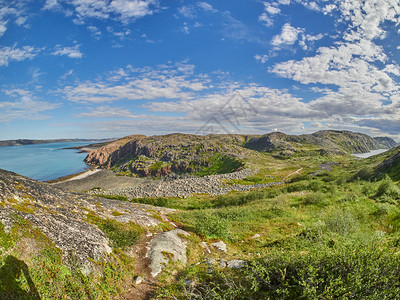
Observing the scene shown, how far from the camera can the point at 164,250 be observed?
10.2 m

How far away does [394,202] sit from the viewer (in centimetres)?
1891

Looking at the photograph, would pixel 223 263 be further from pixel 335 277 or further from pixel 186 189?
pixel 186 189

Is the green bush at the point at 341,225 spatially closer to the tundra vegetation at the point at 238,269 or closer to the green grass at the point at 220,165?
the tundra vegetation at the point at 238,269

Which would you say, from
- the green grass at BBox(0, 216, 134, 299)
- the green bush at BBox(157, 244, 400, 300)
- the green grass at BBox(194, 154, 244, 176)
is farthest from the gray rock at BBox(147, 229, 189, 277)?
the green grass at BBox(194, 154, 244, 176)

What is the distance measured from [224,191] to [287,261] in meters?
73.2

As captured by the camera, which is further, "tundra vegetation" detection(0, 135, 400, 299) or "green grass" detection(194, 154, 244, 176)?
"green grass" detection(194, 154, 244, 176)

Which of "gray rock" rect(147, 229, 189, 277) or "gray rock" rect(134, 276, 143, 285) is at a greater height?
"gray rock" rect(134, 276, 143, 285)

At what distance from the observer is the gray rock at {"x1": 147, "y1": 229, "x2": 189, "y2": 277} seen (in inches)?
352

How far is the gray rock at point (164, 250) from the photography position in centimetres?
893

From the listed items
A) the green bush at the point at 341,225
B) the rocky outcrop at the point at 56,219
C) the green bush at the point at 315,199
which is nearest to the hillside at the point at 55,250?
the rocky outcrop at the point at 56,219

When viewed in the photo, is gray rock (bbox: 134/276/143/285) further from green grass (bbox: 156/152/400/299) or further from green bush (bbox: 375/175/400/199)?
green bush (bbox: 375/175/400/199)

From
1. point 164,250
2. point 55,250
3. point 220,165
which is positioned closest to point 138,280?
point 164,250

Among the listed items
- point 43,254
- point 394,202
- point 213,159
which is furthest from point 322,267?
point 213,159

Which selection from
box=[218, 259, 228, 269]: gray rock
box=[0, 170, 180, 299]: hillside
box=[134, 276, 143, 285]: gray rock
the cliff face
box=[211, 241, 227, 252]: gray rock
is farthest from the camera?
the cliff face
